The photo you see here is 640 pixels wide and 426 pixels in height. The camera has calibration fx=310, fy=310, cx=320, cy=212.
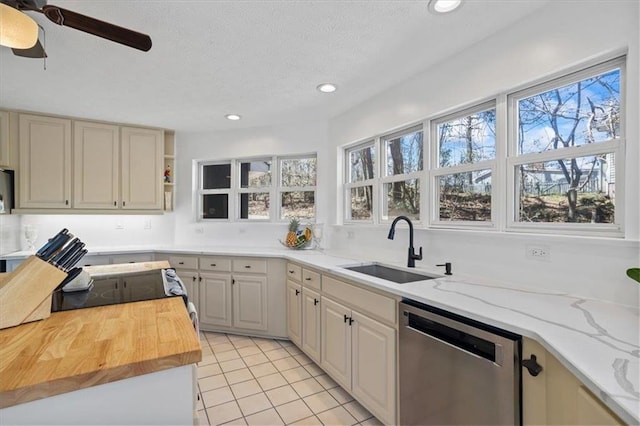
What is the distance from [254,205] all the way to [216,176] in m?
0.68

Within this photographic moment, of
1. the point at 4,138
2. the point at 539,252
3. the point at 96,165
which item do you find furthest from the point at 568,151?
the point at 4,138

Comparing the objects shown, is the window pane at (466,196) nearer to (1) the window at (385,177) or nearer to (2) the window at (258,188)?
(1) the window at (385,177)

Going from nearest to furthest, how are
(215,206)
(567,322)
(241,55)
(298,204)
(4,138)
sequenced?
(567,322)
(241,55)
(4,138)
(298,204)
(215,206)

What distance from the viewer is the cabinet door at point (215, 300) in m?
3.28

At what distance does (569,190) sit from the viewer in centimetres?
164

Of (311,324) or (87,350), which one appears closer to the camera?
A: (87,350)

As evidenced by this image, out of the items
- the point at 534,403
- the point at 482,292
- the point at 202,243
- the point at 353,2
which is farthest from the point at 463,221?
the point at 202,243

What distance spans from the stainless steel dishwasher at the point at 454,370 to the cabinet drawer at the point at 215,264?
2155 millimetres

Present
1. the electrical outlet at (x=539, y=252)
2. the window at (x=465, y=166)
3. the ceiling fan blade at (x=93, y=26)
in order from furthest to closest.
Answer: the window at (x=465, y=166) < the electrical outlet at (x=539, y=252) < the ceiling fan blade at (x=93, y=26)

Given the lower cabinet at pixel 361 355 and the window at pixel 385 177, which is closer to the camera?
the lower cabinet at pixel 361 355

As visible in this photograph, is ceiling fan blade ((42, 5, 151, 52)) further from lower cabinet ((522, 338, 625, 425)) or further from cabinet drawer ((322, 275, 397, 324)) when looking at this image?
lower cabinet ((522, 338, 625, 425))

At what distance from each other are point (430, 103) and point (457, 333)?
1653 millimetres

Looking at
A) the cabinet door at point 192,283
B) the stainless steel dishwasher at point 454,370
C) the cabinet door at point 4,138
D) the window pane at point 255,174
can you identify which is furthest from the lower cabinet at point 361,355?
the cabinet door at point 4,138

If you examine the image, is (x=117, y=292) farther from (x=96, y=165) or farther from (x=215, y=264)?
(x=96, y=165)
